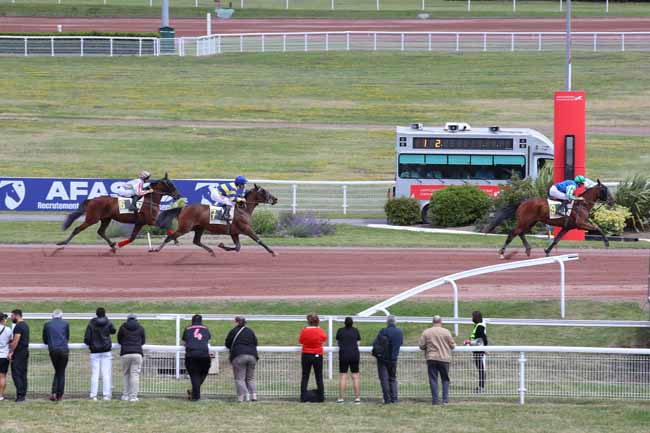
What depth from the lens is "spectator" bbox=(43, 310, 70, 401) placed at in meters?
14.4

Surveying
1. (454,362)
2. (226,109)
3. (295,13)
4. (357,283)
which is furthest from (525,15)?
(454,362)

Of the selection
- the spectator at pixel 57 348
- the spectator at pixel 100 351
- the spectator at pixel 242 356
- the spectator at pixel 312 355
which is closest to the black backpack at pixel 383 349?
the spectator at pixel 312 355

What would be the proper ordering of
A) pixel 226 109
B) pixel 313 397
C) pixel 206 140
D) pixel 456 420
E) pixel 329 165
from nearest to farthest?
1. pixel 456 420
2. pixel 313 397
3. pixel 329 165
4. pixel 206 140
5. pixel 226 109

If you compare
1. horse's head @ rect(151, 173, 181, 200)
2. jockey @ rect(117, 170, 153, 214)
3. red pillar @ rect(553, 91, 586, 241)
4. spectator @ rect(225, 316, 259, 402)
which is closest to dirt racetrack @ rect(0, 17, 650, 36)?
red pillar @ rect(553, 91, 586, 241)

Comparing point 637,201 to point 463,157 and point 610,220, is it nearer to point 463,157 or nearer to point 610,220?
point 610,220

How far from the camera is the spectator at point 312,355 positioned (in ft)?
47.6

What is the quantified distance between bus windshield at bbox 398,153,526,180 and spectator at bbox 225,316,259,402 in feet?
55.1

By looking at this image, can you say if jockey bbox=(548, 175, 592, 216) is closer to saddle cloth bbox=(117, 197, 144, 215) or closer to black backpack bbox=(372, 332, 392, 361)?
saddle cloth bbox=(117, 197, 144, 215)

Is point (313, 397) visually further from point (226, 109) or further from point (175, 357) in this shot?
point (226, 109)

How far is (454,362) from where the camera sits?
15.0 meters

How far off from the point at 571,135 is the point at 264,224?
7.19 m

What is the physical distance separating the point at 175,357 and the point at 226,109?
32434 mm

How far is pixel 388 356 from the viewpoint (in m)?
14.4

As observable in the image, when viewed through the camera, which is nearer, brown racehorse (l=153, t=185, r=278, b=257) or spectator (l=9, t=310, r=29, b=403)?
spectator (l=9, t=310, r=29, b=403)
